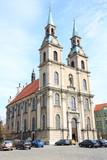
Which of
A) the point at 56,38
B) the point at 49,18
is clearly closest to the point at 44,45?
the point at 56,38

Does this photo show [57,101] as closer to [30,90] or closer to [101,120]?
[30,90]

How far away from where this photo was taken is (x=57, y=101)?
4022 cm

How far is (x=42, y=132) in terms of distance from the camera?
124 feet

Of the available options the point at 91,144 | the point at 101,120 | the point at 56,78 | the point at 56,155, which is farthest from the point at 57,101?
the point at 101,120

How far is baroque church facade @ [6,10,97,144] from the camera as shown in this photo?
38.2 metres

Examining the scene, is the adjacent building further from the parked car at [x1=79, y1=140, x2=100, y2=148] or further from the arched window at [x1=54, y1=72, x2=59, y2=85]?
the parked car at [x1=79, y1=140, x2=100, y2=148]

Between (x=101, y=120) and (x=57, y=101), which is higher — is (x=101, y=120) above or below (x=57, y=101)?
below

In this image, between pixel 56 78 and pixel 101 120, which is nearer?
pixel 56 78

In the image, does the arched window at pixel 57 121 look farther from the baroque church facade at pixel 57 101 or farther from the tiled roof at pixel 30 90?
the tiled roof at pixel 30 90

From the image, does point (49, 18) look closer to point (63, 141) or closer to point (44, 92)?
point (44, 92)

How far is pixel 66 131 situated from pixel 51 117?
489cm

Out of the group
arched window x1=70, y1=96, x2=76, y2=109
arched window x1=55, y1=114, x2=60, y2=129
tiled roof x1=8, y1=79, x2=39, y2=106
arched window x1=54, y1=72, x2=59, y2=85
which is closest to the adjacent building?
arched window x1=70, y1=96, x2=76, y2=109

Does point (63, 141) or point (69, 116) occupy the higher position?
point (69, 116)

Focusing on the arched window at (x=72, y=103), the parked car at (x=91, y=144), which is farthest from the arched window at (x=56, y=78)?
the parked car at (x=91, y=144)
